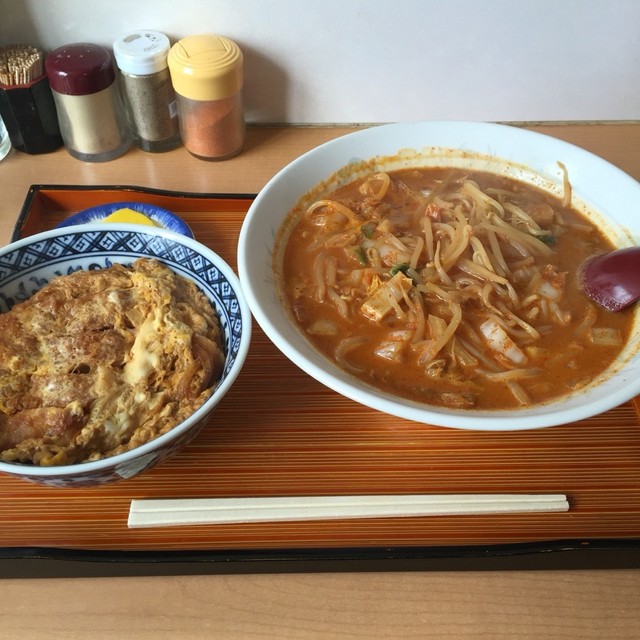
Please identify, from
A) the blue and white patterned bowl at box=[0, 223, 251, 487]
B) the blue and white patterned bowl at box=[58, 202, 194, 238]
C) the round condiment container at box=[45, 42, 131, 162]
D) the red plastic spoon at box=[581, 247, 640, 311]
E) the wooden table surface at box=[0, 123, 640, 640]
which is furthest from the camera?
the round condiment container at box=[45, 42, 131, 162]

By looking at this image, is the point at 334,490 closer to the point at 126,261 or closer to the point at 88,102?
the point at 126,261

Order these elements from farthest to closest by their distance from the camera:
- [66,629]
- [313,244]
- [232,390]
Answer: [313,244] < [232,390] < [66,629]

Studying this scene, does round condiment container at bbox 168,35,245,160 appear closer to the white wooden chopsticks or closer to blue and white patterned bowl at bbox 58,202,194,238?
blue and white patterned bowl at bbox 58,202,194,238

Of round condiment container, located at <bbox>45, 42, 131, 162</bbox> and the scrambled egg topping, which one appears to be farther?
round condiment container, located at <bbox>45, 42, 131, 162</bbox>

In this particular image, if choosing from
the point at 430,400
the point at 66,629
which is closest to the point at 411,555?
the point at 430,400

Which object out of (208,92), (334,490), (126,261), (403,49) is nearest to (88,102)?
(208,92)

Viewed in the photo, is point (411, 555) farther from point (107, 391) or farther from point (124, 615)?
point (107, 391)

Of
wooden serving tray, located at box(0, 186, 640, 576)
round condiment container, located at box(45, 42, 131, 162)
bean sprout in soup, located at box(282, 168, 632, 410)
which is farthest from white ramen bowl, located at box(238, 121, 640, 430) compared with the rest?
round condiment container, located at box(45, 42, 131, 162)
